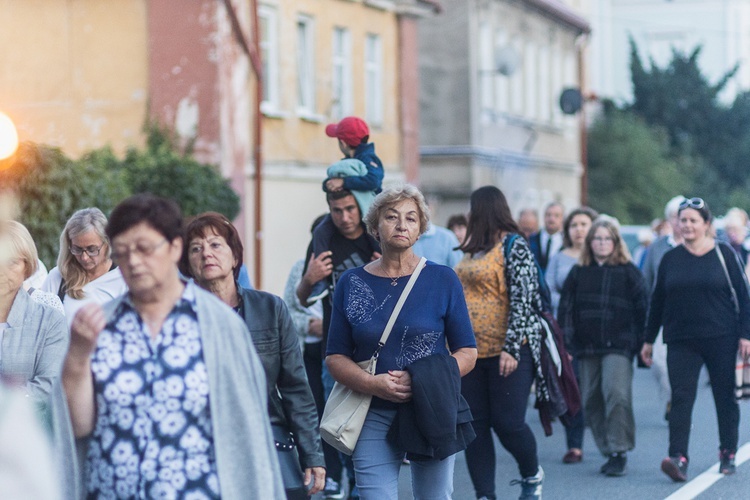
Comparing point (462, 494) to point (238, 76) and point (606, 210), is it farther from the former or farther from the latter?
point (606, 210)

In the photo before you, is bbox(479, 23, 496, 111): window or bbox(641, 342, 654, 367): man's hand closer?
bbox(641, 342, 654, 367): man's hand

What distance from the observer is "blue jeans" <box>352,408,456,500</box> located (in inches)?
252

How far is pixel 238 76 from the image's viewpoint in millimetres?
23391

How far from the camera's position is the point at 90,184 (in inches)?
637

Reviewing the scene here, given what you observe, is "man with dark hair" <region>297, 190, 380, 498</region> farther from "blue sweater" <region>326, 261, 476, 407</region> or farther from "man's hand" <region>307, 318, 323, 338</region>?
"blue sweater" <region>326, 261, 476, 407</region>

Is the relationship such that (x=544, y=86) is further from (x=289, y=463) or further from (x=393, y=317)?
(x=289, y=463)

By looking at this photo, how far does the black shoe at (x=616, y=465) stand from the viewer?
10406mm

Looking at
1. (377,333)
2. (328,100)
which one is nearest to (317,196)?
(328,100)

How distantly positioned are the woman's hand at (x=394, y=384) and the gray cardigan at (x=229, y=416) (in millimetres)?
1667

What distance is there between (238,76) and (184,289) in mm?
19021

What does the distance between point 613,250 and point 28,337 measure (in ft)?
18.2

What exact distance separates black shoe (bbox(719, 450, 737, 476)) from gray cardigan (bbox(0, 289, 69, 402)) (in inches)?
209

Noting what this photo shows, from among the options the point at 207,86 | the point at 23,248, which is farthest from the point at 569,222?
the point at 207,86

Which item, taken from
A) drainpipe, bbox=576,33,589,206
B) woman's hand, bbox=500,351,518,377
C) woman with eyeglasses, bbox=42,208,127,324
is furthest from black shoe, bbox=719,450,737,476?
drainpipe, bbox=576,33,589,206
